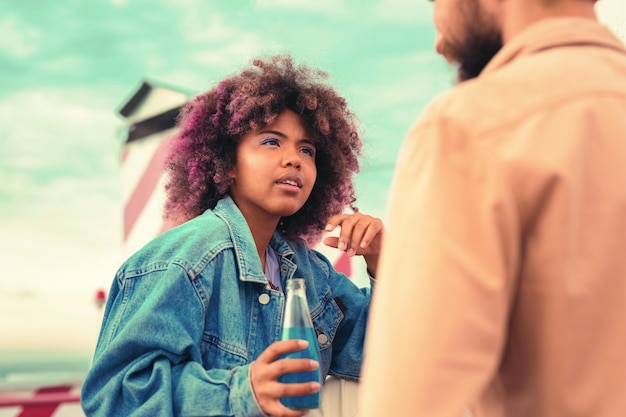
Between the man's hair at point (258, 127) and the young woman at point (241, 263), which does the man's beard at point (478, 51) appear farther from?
the man's hair at point (258, 127)

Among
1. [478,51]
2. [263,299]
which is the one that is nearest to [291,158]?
[263,299]

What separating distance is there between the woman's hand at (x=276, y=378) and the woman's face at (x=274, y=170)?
64 cm

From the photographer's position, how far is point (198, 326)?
1809 mm

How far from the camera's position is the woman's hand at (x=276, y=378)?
5.06ft

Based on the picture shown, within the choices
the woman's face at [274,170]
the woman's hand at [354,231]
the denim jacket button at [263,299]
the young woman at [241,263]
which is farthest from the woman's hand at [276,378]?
the woman's face at [274,170]

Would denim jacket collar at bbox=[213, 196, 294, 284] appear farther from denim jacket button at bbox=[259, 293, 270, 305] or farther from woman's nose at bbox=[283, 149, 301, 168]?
woman's nose at bbox=[283, 149, 301, 168]

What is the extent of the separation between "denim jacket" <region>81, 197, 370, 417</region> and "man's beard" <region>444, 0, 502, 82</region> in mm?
904

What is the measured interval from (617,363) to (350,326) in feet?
4.69

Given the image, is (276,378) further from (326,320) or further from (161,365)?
(326,320)

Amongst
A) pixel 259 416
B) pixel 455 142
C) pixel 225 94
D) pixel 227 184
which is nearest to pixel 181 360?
pixel 259 416

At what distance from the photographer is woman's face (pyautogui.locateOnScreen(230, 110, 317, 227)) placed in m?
2.12

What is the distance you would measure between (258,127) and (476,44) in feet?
3.87

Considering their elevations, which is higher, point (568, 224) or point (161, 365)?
point (568, 224)

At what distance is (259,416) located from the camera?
1621 mm
